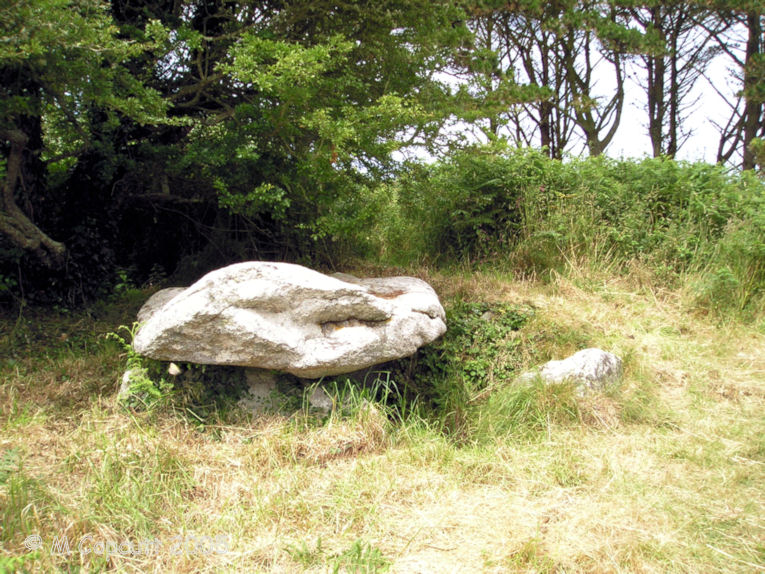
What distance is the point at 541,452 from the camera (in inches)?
→ 132

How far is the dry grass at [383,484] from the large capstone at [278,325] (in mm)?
432

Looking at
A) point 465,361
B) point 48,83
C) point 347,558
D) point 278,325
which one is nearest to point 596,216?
point 465,361

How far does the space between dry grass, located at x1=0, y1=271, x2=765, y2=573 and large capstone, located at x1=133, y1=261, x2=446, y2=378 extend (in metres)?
0.43

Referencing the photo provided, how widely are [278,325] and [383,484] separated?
1.25 m

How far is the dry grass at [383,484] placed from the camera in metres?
2.43

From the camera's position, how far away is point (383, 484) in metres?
2.98

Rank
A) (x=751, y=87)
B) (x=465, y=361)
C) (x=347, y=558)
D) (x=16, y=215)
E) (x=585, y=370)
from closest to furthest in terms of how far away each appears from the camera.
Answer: (x=347, y=558) < (x=585, y=370) < (x=465, y=361) < (x=16, y=215) < (x=751, y=87)

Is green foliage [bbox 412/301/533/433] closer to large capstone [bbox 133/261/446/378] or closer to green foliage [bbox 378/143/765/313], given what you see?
large capstone [bbox 133/261/446/378]

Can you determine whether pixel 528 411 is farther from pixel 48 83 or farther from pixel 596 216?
pixel 48 83

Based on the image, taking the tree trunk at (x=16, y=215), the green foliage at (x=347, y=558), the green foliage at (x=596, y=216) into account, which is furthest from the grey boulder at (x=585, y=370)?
the tree trunk at (x=16, y=215)

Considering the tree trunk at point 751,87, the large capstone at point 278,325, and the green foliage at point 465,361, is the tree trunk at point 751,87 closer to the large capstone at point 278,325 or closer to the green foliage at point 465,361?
the green foliage at point 465,361

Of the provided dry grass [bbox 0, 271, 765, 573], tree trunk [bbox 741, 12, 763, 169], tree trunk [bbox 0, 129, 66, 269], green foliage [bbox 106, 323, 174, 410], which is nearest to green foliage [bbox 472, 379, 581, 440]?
dry grass [bbox 0, 271, 765, 573]

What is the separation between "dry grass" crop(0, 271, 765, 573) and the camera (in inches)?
95.6

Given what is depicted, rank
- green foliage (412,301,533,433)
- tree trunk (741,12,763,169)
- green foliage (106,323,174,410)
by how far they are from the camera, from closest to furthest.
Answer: green foliage (106,323,174,410), green foliage (412,301,533,433), tree trunk (741,12,763,169)
